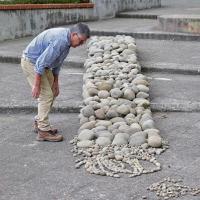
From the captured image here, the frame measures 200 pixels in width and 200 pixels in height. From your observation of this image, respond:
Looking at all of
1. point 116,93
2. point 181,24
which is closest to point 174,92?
point 116,93

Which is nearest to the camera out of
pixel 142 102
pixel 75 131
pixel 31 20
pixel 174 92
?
pixel 75 131

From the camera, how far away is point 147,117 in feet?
20.6

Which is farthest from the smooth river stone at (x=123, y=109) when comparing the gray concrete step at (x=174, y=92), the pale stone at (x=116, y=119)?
the gray concrete step at (x=174, y=92)

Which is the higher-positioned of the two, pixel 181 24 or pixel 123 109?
pixel 181 24

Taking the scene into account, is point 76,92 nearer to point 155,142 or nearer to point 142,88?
point 142,88

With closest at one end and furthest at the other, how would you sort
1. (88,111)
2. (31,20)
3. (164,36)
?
1. (88,111)
2. (164,36)
3. (31,20)

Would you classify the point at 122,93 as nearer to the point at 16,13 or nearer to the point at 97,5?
the point at 16,13

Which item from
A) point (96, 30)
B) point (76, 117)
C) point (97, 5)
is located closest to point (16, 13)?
point (96, 30)

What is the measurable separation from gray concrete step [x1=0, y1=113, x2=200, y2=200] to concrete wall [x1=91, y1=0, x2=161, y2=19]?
28.1ft

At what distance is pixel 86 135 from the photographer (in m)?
5.89

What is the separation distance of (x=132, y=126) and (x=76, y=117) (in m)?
1.06

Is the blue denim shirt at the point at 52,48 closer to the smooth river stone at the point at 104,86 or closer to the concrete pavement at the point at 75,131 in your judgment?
the concrete pavement at the point at 75,131

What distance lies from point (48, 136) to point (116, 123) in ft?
2.49

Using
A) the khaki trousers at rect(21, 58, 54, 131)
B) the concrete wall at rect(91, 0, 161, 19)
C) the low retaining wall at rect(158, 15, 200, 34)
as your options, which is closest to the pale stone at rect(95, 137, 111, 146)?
the khaki trousers at rect(21, 58, 54, 131)
